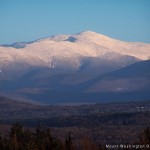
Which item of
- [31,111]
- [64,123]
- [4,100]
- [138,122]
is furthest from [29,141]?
[4,100]

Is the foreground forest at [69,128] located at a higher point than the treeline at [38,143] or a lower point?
higher

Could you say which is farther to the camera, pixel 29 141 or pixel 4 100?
pixel 4 100

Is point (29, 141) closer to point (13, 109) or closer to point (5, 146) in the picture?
point (5, 146)

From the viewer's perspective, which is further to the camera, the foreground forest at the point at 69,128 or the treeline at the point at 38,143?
the foreground forest at the point at 69,128

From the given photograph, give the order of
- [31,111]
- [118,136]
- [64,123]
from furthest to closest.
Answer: [31,111] → [64,123] → [118,136]

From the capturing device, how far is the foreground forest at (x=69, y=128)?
4350 cm

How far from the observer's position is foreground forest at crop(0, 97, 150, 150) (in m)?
43.5

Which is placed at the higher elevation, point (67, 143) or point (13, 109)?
point (13, 109)

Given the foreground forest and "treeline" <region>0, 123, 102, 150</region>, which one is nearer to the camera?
"treeline" <region>0, 123, 102, 150</region>

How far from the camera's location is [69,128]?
9125cm

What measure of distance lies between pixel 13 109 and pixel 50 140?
414 ft

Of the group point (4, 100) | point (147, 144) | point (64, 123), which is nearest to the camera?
point (147, 144)

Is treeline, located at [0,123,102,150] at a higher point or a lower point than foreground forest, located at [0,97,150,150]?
lower

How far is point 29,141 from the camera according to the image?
4156cm
